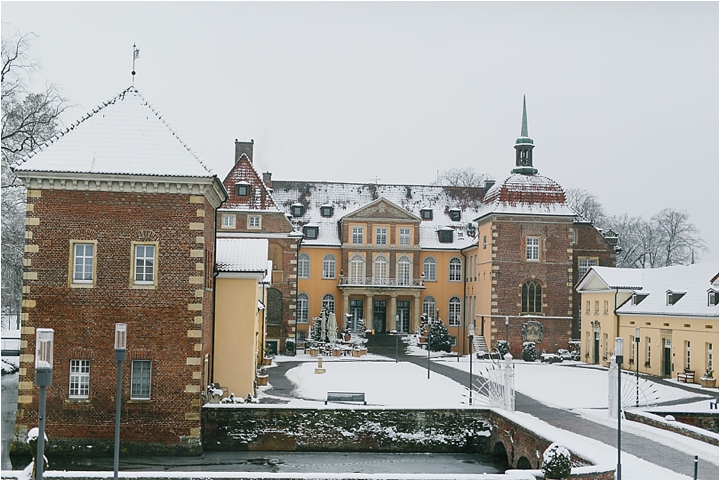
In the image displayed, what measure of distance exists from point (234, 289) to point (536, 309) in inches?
995

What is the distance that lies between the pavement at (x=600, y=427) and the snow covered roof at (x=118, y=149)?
8830 mm

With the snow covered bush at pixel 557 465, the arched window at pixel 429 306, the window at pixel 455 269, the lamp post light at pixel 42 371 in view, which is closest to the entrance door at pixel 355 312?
the arched window at pixel 429 306

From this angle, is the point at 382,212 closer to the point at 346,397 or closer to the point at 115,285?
the point at 346,397

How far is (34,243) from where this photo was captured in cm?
1936

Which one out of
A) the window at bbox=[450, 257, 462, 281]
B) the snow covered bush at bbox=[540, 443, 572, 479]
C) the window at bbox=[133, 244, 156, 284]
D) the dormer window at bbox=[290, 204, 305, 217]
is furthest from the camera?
the window at bbox=[450, 257, 462, 281]

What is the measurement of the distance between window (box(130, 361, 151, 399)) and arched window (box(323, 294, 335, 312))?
1251 inches

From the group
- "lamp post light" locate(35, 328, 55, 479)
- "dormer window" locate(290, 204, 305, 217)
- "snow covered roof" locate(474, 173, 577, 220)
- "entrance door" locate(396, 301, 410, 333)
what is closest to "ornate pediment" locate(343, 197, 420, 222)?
"dormer window" locate(290, 204, 305, 217)

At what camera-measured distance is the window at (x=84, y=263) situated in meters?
19.5

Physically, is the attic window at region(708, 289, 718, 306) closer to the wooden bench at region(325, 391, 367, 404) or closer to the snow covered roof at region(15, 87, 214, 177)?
the wooden bench at region(325, 391, 367, 404)

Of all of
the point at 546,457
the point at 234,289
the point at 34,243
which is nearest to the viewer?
the point at 546,457

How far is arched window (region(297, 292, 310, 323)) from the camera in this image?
51.0m

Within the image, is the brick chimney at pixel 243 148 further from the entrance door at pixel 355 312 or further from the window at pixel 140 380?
the window at pixel 140 380

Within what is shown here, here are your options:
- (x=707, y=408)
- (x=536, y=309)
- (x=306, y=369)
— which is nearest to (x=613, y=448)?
(x=707, y=408)

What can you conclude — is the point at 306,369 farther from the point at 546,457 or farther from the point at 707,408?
the point at 546,457
